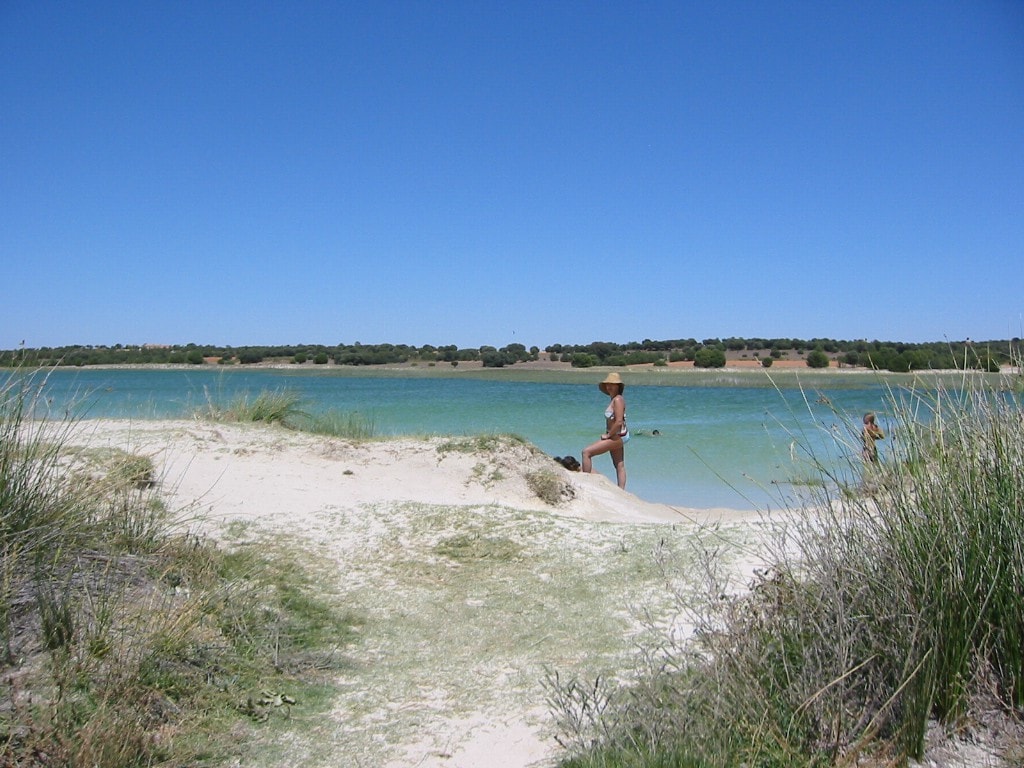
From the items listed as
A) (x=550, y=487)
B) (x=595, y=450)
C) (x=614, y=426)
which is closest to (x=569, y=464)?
(x=595, y=450)

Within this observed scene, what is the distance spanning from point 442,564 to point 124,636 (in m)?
3.14

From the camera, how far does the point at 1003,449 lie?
3498mm

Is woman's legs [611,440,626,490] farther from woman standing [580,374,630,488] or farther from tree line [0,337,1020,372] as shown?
tree line [0,337,1020,372]

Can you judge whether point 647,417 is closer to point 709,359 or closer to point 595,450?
point 595,450

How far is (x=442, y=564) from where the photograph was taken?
6.68m

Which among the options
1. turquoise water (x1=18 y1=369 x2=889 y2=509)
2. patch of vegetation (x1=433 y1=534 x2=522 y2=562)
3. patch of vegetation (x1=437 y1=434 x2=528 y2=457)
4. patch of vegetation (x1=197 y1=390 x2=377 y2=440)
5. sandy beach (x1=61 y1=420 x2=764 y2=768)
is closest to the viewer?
sandy beach (x1=61 y1=420 x2=764 y2=768)

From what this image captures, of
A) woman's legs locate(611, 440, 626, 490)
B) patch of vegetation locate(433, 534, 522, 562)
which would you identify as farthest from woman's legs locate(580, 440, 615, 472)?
patch of vegetation locate(433, 534, 522, 562)

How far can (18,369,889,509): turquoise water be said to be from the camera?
19.2ft

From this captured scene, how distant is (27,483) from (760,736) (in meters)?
3.87

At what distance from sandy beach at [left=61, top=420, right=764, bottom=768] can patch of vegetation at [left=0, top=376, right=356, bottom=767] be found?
0.96 feet

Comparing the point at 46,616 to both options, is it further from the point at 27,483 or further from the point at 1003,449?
the point at 1003,449

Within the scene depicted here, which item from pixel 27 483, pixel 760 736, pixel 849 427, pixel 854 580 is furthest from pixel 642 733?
pixel 27 483

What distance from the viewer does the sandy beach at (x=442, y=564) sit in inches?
153

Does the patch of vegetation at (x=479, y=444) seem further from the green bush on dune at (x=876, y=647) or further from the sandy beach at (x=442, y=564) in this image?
the green bush on dune at (x=876, y=647)
